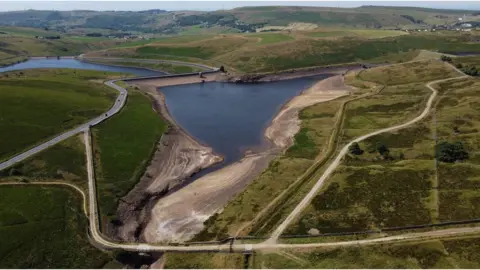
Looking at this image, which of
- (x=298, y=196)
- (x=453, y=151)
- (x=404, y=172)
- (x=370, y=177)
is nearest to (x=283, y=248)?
(x=298, y=196)

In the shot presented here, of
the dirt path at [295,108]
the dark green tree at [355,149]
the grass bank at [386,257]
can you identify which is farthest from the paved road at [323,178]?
the dirt path at [295,108]

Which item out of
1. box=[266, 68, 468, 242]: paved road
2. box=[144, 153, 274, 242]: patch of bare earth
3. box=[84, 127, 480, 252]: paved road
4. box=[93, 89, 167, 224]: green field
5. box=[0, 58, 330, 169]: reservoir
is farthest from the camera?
box=[0, 58, 330, 169]: reservoir

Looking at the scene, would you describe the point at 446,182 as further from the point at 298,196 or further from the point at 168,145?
the point at 168,145

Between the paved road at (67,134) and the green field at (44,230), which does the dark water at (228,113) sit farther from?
the green field at (44,230)

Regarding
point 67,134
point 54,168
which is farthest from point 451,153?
point 67,134

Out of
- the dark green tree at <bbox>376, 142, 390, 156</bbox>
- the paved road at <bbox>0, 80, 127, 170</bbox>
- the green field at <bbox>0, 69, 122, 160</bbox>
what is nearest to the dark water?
the paved road at <bbox>0, 80, 127, 170</bbox>

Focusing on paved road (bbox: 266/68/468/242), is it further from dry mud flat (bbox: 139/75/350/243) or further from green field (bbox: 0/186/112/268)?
green field (bbox: 0/186/112/268)
